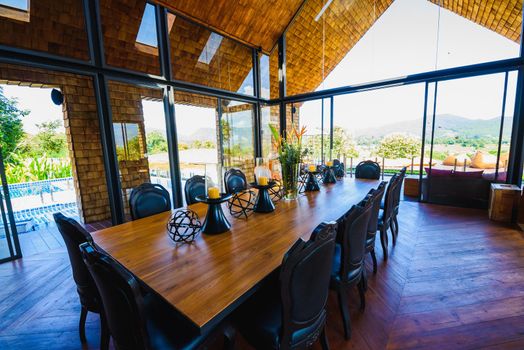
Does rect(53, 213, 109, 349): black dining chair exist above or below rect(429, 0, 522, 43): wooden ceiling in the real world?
below

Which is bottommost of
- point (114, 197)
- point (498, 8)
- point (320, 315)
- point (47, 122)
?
point (320, 315)

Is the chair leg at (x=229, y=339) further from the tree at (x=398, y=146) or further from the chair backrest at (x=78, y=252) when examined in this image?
the tree at (x=398, y=146)

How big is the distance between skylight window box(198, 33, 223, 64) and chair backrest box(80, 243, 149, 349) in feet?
14.1

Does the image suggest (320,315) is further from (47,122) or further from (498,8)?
(498,8)

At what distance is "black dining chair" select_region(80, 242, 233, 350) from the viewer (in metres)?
0.86

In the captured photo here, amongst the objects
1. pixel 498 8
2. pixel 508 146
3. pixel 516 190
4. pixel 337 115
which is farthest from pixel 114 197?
pixel 498 8

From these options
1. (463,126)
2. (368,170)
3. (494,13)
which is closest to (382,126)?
(463,126)

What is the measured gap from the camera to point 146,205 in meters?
2.13

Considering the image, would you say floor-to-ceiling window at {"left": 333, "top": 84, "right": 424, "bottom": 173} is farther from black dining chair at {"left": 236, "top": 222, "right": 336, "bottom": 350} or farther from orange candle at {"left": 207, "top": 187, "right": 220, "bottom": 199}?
black dining chair at {"left": 236, "top": 222, "right": 336, "bottom": 350}

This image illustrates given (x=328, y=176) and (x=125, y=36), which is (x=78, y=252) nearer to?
(x=328, y=176)

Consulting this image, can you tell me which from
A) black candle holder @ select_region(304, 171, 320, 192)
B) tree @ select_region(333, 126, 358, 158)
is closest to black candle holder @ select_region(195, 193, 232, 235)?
black candle holder @ select_region(304, 171, 320, 192)

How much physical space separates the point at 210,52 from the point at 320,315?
477 cm

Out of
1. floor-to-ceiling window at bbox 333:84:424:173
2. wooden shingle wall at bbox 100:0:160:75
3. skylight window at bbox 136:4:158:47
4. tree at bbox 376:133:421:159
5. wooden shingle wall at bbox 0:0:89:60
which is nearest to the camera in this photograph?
wooden shingle wall at bbox 0:0:89:60

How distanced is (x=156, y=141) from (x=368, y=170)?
3599 mm
